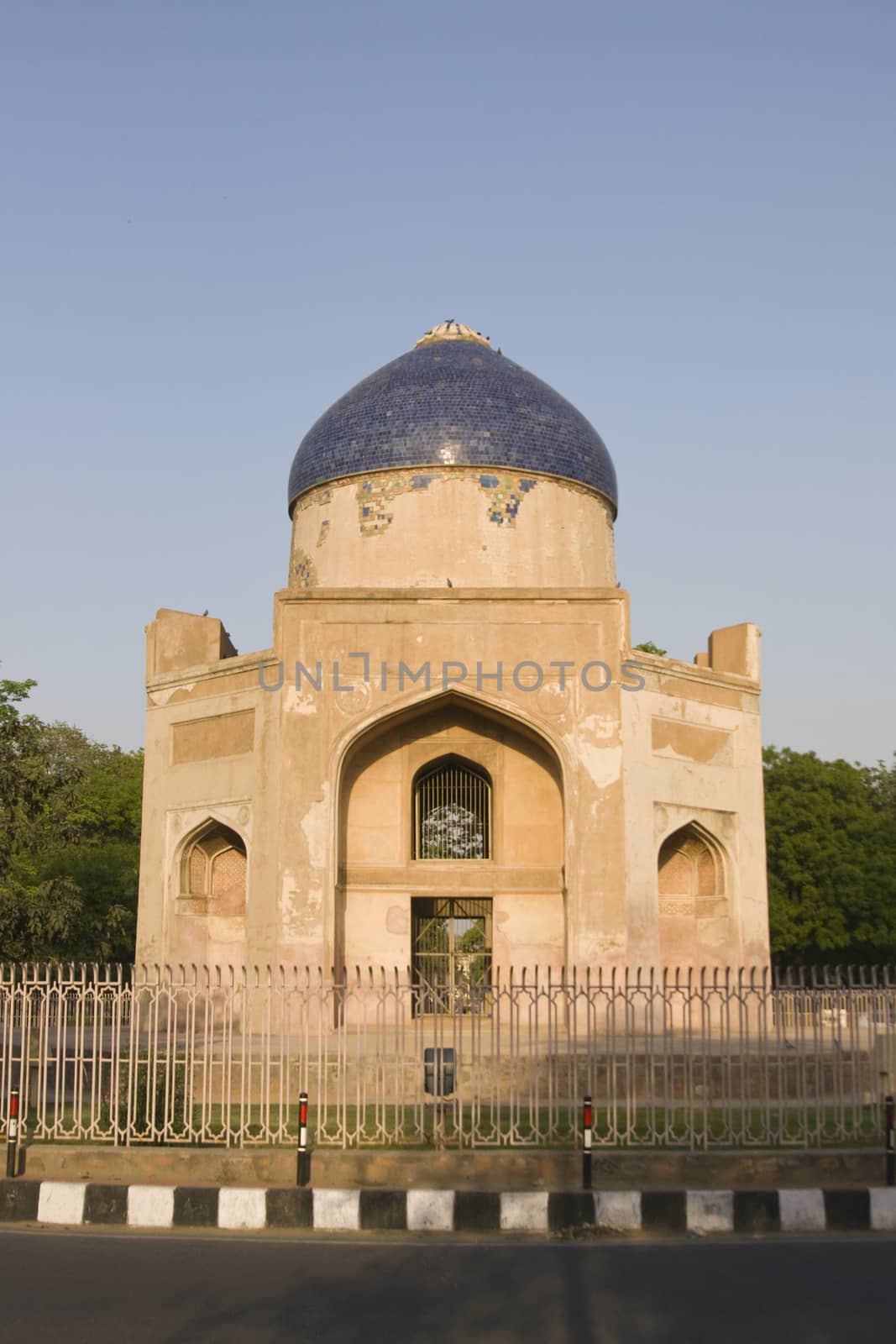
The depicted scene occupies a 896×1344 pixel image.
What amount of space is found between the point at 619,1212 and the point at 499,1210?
2.22 feet

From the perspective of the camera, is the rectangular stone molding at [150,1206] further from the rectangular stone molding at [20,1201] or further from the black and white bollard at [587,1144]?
the black and white bollard at [587,1144]

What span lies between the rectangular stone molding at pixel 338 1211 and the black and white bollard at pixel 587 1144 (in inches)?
53.5

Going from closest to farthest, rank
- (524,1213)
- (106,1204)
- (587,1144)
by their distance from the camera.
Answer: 1. (524,1213)
2. (106,1204)
3. (587,1144)

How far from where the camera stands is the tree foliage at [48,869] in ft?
67.2

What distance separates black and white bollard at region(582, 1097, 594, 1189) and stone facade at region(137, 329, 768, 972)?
21.7 feet

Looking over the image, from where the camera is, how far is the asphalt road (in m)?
5.49

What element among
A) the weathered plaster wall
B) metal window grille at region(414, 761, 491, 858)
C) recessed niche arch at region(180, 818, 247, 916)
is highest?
the weathered plaster wall

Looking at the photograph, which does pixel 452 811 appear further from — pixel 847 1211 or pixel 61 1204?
pixel 847 1211

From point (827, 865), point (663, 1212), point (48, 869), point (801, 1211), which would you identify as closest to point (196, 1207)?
point (663, 1212)

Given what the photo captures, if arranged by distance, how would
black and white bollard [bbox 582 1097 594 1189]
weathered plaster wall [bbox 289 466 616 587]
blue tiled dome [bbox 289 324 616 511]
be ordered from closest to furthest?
black and white bollard [bbox 582 1097 594 1189]
weathered plaster wall [bbox 289 466 616 587]
blue tiled dome [bbox 289 324 616 511]

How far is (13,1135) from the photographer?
8516 millimetres

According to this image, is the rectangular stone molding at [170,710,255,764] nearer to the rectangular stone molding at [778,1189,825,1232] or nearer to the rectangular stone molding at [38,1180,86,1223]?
the rectangular stone molding at [38,1180,86,1223]

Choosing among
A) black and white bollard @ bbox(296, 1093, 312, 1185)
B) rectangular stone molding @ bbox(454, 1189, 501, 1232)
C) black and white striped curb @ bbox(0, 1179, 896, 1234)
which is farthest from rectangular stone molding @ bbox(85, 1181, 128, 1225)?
rectangular stone molding @ bbox(454, 1189, 501, 1232)

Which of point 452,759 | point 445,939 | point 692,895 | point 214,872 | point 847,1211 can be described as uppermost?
point 452,759
